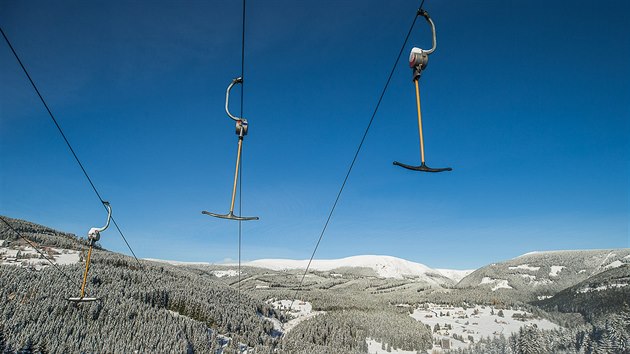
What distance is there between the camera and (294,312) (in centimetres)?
8988

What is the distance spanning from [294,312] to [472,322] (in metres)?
47.1

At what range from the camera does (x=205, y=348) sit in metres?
42.8

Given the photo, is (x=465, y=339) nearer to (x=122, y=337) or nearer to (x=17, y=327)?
(x=122, y=337)

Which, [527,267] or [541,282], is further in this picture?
[527,267]

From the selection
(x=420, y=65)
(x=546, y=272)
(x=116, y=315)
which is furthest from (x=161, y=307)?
(x=546, y=272)

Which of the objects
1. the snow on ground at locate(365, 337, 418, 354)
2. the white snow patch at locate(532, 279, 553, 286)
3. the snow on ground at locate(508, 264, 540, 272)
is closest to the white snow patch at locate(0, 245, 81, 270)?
the snow on ground at locate(365, 337, 418, 354)

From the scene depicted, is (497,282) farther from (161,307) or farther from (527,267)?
(161,307)

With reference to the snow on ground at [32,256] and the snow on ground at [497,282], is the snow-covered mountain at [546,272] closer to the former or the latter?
the snow on ground at [497,282]

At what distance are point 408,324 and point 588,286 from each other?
71.2m

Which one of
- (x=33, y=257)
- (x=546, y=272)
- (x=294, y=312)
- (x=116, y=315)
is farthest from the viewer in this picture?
(x=546, y=272)

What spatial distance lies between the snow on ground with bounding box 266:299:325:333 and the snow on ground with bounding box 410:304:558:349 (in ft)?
103

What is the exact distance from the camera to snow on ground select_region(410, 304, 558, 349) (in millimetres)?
67688

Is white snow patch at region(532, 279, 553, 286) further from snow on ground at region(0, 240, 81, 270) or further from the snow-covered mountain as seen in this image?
snow on ground at region(0, 240, 81, 270)

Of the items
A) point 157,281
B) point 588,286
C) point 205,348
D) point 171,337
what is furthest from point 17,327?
point 588,286
